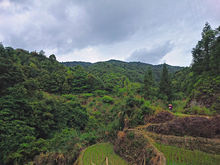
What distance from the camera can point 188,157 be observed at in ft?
14.5

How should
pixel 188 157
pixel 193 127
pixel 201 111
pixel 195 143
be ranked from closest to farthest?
1. pixel 188 157
2. pixel 195 143
3. pixel 193 127
4. pixel 201 111

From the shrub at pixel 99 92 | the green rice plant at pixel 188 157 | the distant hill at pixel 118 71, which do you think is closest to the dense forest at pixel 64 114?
the green rice plant at pixel 188 157

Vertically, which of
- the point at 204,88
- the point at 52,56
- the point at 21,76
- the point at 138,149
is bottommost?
the point at 138,149

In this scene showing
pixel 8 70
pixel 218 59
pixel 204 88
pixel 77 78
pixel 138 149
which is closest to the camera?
pixel 138 149

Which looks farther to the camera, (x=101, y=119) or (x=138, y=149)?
(x=101, y=119)

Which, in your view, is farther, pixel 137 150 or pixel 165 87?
pixel 165 87

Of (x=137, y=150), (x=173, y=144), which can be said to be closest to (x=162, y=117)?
(x=173, y=144)

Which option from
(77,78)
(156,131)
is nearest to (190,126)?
(156,131)

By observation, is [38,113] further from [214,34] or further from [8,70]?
[214,34]

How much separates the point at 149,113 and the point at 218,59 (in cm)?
1101

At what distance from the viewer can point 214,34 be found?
15305 millimetres

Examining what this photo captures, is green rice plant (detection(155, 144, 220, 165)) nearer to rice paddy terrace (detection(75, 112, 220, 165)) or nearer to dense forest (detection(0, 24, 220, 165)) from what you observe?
rice paddy terrace (detection(75, 112, 220, 165))

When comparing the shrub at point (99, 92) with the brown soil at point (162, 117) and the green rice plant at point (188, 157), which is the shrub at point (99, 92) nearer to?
the brown soil at point (162, 117)

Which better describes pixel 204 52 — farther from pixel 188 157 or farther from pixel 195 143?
pixel 188 157
